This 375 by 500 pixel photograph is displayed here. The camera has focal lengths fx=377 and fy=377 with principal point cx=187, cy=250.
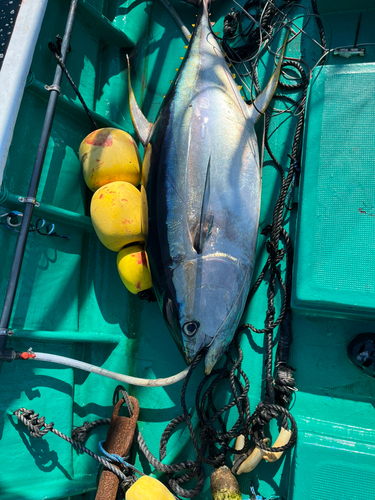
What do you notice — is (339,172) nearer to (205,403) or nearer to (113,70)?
(205,403)

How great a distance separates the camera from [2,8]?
78.4 inches

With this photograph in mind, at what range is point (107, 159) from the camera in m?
2.18

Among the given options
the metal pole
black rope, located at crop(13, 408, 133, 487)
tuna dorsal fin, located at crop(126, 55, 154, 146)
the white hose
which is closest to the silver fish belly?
the white hose

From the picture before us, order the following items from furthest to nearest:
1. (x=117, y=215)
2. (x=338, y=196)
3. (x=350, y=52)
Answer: (x=350, y=52)
(x=117, y=215)
(x=338, y=196)

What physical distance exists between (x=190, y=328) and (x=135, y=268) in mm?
489

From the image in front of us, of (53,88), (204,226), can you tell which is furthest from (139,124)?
(204,226)

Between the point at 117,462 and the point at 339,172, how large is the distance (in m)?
1.82

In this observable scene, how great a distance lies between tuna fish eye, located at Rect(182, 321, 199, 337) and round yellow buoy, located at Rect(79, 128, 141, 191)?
0.95m

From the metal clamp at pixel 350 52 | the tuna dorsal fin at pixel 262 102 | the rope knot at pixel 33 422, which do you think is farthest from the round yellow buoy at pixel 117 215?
the metal clamp at pixel 350 52

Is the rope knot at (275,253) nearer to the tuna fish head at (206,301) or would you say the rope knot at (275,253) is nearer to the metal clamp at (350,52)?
the tuna fish head at (206,301)

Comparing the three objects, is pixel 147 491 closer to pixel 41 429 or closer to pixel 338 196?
pixel 41 429

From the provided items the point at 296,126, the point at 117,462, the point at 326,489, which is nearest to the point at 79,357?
the point at 117,462

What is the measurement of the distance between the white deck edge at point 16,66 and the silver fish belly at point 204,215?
27.7 inches

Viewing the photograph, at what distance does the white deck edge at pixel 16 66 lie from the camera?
1766 mm
